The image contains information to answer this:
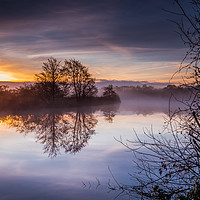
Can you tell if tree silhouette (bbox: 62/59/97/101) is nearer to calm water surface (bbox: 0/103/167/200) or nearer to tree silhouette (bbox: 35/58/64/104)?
tree silhouette (bbox: 35/58/64/104)

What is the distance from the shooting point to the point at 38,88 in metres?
27.6

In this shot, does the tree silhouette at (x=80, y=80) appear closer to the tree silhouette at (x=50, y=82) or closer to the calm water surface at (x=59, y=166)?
the tree silhouette at (x=50, y=82)

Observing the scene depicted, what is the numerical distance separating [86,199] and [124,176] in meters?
1.63

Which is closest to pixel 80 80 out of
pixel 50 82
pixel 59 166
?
pixel 50 82

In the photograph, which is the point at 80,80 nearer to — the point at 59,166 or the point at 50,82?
the point at 50,82

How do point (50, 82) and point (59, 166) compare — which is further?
point (50, 82)

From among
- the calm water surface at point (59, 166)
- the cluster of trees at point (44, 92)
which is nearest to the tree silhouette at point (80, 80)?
the cluster of trees at point (44, 92)

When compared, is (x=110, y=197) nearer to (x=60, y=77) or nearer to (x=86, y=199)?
(x=86, y=199)

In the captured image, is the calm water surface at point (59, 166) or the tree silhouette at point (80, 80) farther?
the tree silhouette at point (80, 80)

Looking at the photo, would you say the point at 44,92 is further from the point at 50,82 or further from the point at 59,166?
the point at 59,166

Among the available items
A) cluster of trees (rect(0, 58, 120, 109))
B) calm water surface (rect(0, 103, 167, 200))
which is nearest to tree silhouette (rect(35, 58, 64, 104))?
cluster of trees (rect(0, 58, 120, 109))

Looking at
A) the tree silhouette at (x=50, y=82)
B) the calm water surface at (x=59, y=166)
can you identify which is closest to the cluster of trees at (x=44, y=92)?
the tree silhouette at (x=50, y=82)

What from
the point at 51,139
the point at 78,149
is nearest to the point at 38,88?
the point at 51,139

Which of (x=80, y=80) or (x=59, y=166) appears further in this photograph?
(x=80, y=80)
